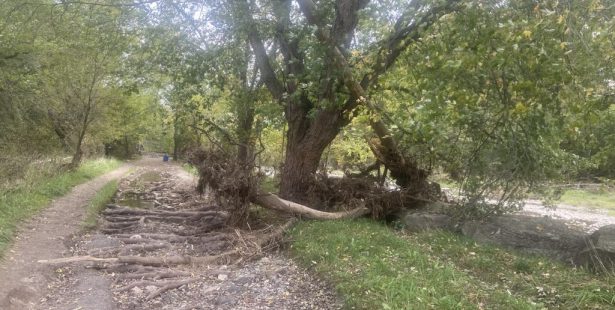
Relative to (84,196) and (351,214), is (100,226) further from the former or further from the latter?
(351,214)

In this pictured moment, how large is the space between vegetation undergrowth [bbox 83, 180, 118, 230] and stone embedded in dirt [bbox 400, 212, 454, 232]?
792 cm

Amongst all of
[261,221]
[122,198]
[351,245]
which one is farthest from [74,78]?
[351,245]

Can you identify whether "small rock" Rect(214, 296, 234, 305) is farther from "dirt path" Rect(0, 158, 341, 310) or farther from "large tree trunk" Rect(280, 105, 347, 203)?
"large tree trunk" Rect(280, 105, 347, 203)

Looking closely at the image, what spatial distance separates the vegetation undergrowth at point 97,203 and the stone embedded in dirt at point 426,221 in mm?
7925

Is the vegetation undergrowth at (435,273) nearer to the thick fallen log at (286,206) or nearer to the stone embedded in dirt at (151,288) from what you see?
the thick fallen log at (286,206)

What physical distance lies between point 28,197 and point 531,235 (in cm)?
1219

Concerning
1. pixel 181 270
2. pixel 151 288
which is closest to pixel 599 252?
pixel 181 270

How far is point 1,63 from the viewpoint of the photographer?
1614 centimetres

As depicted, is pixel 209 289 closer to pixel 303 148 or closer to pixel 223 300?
pixel 223 300

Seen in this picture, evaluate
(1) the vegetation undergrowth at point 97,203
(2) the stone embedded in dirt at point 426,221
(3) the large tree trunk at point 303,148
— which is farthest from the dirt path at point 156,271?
(2) the stone embedded in dirt at point 426,221

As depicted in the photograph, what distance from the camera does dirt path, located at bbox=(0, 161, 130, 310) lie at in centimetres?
688

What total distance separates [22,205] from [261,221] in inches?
233

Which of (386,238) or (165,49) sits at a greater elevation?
(165,49)

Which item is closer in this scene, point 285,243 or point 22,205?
point 285,243
